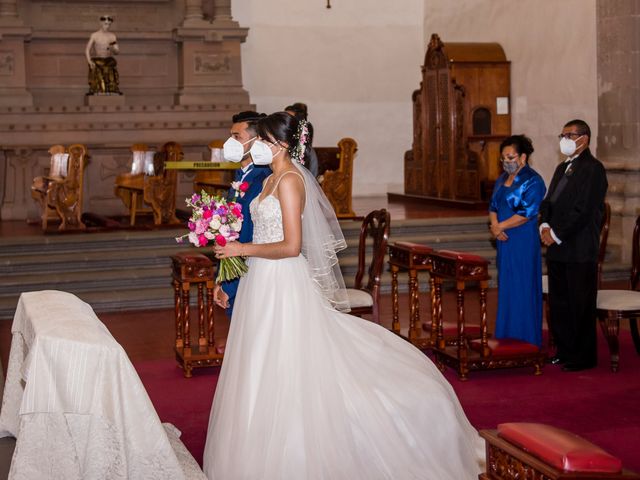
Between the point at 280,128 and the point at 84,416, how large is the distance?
155 centimetres

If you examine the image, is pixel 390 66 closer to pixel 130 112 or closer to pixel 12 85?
pixel 130 112

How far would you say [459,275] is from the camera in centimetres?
640

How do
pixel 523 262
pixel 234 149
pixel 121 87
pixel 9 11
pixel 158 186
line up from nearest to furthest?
pixel 234 149 < pixel 523 262 < pixel 158 186 < pixel 9 11 < pixel 121 87

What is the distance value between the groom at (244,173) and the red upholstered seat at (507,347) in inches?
74.1

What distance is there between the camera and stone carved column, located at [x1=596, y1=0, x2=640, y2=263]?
10.5 metres

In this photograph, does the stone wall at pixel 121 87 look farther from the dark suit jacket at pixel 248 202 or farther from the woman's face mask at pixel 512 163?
the dark suit jacket at pixel 248 202

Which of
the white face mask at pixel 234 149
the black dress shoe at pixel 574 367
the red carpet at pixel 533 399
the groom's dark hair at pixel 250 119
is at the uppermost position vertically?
the groom's dark hair at pixel 250 119

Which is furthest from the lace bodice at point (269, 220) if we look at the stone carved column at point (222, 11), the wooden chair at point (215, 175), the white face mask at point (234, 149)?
the stone carved column at point (222, 11)

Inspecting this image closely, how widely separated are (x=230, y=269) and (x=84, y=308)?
0.73 meters

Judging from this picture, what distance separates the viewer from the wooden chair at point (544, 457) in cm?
257

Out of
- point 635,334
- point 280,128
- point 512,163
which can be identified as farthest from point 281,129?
point 635,334

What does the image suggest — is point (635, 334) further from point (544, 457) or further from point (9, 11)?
point (9, 11)

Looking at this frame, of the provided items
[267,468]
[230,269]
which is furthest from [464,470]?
[230,269]

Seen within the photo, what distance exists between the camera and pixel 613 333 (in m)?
6.62
